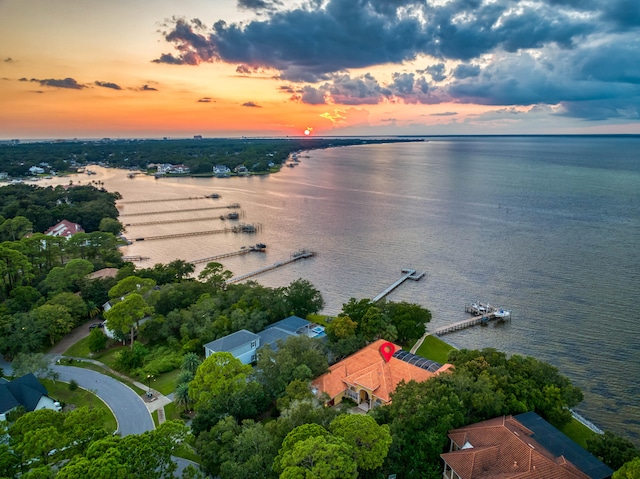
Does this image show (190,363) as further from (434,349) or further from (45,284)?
(45,284)

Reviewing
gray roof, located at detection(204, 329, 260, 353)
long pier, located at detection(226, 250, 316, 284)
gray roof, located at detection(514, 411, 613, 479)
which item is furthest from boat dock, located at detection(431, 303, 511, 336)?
long pier, located at detection(226, 250, 316, 284)

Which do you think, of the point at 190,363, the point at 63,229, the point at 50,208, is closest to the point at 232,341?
the point at 190,363

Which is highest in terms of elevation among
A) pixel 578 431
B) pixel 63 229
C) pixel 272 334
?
pixel 63 229

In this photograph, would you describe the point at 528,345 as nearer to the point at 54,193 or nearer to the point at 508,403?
the point at 508,403

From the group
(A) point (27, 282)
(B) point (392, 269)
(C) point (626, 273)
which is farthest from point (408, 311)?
(A) point (27, 282)

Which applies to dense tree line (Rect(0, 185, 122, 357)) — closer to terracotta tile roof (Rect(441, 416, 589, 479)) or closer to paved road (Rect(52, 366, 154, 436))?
paved road (Rect(52, 366, 154, 436))

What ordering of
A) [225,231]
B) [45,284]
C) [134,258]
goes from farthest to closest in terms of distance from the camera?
[225,231], [134,258], [45,284]
